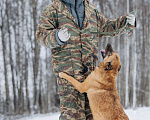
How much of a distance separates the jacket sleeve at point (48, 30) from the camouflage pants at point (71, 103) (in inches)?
8.6

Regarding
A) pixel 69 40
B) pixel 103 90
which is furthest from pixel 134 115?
pixel 69 40

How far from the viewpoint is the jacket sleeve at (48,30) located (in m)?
0.70

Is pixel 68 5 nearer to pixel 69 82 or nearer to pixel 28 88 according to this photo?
pixel 69 82

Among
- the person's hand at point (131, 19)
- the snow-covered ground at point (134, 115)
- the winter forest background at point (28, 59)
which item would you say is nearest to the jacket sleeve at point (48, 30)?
the person's hand at point (131, 19)

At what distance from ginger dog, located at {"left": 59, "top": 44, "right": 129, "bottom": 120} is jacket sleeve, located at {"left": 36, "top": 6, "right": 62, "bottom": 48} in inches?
7.2

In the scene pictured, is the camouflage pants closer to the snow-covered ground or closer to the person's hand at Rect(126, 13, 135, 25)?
the person's hand at Rect(126, 13, 135, 25)

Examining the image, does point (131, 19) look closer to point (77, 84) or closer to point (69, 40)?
point (69, 40)

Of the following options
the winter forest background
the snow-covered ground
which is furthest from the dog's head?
the snow-covered ground

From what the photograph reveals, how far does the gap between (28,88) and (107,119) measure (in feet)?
4.47

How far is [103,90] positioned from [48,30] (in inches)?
17.2

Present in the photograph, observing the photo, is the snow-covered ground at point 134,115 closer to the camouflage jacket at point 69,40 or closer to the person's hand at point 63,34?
the camouflage jacket at point 69,40

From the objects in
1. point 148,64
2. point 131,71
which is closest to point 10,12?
point 131,71

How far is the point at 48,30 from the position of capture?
2.47ft

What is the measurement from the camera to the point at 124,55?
217 cm
